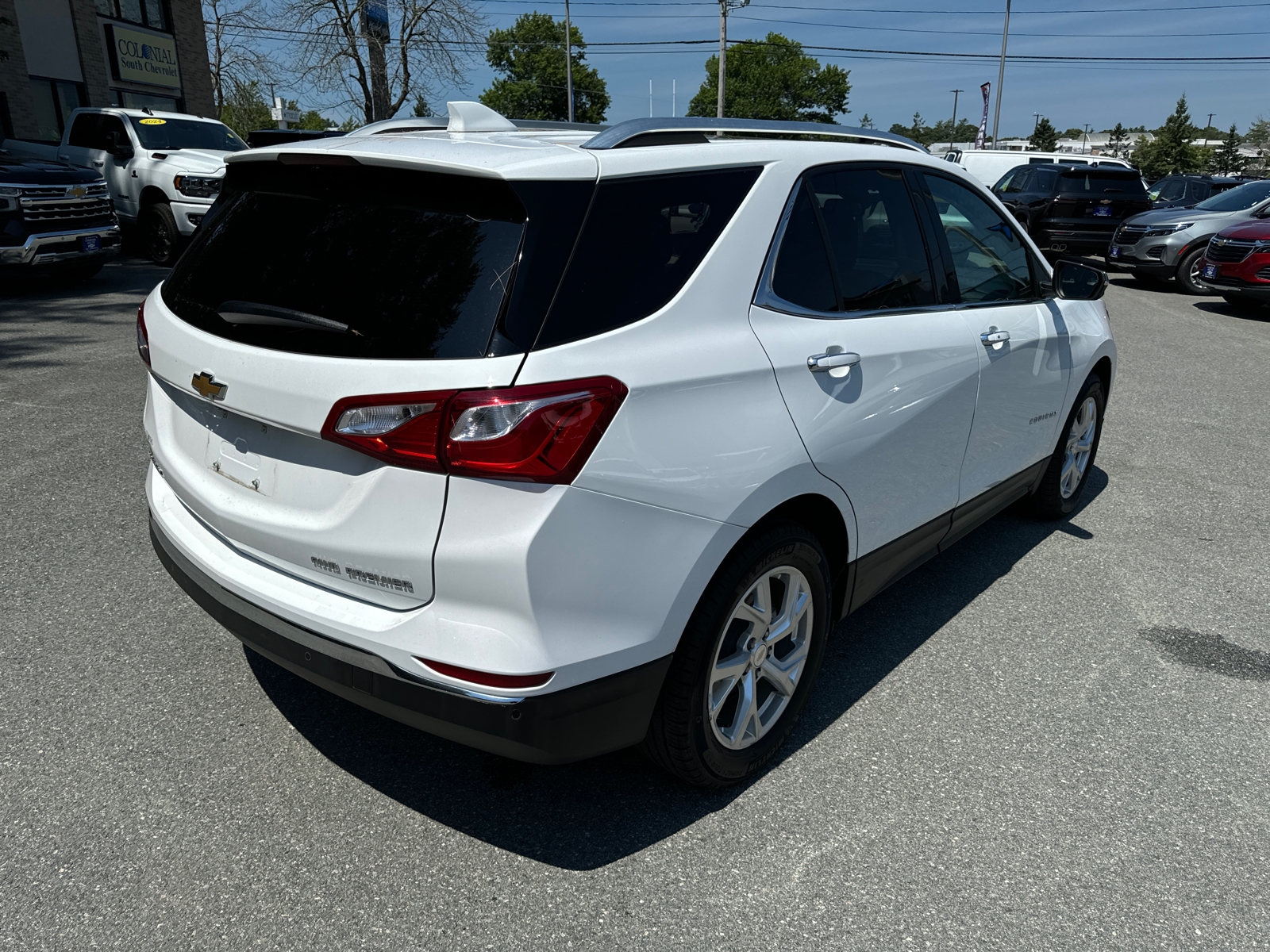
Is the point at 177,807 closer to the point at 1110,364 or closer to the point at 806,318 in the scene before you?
the point at 806,318

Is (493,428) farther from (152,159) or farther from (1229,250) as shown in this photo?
(1229,250)

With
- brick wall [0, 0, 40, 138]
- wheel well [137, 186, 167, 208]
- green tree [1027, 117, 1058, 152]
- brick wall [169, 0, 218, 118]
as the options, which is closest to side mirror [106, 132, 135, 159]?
wheel well [137, 186, 167, 208]

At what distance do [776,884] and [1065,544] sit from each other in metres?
3.02

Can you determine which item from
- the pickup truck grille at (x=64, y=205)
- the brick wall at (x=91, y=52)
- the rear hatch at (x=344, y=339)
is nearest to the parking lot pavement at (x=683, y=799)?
the rear hatch at (x=344, y=339)

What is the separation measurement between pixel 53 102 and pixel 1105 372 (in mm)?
26693

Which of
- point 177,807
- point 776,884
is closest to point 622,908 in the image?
point 776,884

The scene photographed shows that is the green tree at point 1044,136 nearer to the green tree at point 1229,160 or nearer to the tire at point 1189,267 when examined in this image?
the green tree at point 1229,160

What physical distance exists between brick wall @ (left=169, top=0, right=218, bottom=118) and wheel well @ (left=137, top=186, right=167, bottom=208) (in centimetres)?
1692

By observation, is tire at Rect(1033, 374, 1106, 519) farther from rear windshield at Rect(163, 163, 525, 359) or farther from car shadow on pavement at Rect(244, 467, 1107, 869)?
rear windshield at Rect(163, 163, 525, 359)

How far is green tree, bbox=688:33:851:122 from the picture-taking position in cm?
9494

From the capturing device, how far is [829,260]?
2887 mm

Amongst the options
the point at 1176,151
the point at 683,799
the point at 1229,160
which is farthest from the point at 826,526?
the point at 1229,160

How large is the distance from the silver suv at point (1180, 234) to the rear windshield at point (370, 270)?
49.9ft

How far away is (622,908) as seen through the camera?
234 centimetres
